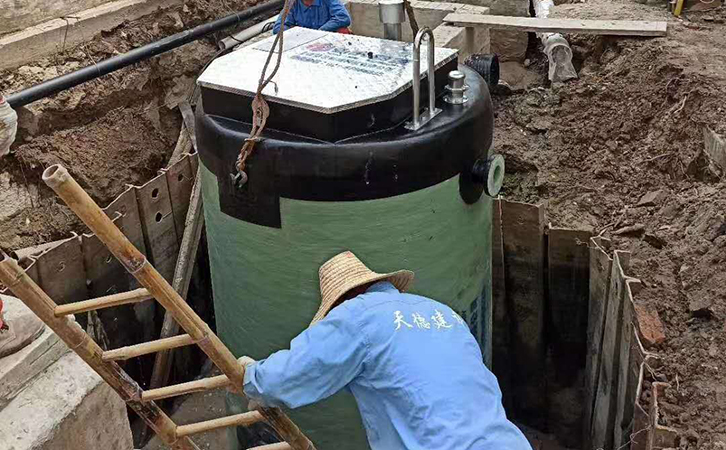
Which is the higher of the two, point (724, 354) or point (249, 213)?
point (249, 213)

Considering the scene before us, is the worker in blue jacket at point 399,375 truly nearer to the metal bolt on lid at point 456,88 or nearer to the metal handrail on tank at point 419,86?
the metal handrail on tank at point 419,86

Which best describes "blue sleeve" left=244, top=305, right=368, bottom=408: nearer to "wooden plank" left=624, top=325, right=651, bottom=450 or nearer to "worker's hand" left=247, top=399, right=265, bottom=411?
"worker's hand" left=247, top=399, right=265, bottom=411

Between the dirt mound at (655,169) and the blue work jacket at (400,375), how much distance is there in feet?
4.97

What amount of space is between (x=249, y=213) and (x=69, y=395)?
4.20 ft

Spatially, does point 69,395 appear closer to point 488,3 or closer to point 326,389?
point 326,389

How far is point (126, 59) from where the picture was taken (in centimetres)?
707

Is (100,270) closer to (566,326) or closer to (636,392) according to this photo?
(566,326)

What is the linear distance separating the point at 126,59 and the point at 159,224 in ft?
5.05

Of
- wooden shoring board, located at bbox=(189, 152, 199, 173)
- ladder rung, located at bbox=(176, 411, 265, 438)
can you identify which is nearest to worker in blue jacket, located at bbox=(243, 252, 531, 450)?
ladder rung, located at bbox=(176, 411, 265, 438)

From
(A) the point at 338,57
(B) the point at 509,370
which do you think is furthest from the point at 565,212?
(A) the point at 338,57

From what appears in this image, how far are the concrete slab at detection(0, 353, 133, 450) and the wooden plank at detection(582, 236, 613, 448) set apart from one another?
324 cm

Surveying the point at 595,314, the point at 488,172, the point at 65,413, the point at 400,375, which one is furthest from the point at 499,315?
the point at 65,413

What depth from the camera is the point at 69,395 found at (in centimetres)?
393

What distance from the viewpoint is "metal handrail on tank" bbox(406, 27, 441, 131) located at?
4.12 m
